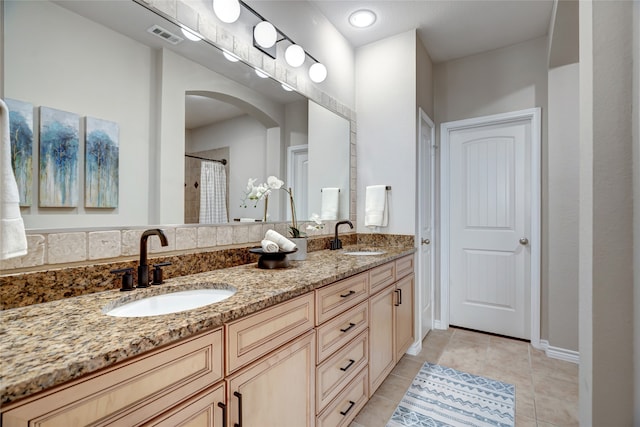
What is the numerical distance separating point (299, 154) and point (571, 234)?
2192 millimetres

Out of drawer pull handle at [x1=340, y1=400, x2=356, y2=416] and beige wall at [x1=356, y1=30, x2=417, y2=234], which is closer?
drawer pull handle at [x1=340, y1=400, x2=356, y2=416]

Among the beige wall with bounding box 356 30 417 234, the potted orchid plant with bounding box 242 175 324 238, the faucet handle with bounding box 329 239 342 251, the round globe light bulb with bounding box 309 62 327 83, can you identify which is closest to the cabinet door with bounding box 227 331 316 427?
the potted orchid plant with bounding box 242 175 324 238

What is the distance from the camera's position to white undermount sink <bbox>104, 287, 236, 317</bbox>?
3.25 ft

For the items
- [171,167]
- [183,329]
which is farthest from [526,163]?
[183,329]

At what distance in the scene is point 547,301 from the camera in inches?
103

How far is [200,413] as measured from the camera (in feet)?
2.59

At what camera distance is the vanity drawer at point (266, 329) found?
88cm

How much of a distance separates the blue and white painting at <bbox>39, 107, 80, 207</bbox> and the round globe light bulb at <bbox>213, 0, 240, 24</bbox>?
0.88m

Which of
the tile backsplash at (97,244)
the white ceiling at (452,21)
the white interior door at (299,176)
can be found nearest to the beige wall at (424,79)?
the white ceiling at (452,21)

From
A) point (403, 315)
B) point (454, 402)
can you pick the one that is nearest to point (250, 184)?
point (403, 315)

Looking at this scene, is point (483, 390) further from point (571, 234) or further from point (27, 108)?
point (27, 108)

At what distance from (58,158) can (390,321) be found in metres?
1.87

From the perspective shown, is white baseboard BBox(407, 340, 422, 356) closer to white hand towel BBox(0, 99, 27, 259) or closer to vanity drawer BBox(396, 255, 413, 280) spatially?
vanity drawer BBox(396, 255, 413, 280)

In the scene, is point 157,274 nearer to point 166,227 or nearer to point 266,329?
point 166,227
